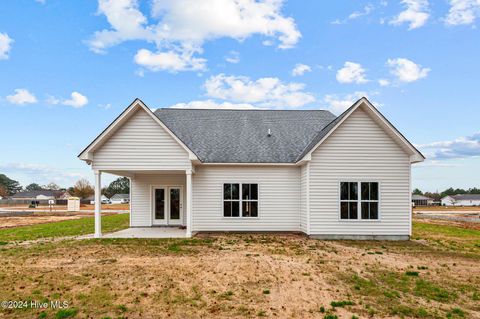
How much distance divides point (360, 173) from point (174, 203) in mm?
9738

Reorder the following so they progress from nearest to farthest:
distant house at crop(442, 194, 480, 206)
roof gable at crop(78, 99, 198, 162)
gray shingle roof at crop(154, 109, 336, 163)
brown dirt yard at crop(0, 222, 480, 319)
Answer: brown dirt yard at crop(0, 222, 480, 319) → roof gable at crop(78, 99, 198, 162) → gray shingle roof at crop(154, 109, 336, 163) → distant house at crop(442, 194, 480, 206)

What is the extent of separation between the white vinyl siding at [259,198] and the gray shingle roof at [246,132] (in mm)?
577

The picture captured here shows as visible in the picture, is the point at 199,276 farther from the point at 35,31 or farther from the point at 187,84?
the point at 187,84

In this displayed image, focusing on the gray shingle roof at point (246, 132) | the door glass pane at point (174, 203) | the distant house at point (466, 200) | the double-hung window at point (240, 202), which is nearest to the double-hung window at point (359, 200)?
the gray shingle roof at point (246, 132)

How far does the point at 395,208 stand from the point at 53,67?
22.9 metres

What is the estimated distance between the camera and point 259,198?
16.1 metres

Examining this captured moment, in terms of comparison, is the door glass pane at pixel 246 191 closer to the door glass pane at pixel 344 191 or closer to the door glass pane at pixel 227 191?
the door glass pane at pixel 227 191

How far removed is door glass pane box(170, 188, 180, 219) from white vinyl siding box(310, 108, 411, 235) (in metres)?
7.48

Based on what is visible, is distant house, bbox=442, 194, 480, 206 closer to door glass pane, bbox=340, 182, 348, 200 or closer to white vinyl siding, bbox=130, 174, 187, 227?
door glass pane, bbox=340, 182, 348, 200

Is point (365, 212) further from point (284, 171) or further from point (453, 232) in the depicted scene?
point (453, 232)

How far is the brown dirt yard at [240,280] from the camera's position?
6219 mm

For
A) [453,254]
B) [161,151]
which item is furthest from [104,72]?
[453,254]

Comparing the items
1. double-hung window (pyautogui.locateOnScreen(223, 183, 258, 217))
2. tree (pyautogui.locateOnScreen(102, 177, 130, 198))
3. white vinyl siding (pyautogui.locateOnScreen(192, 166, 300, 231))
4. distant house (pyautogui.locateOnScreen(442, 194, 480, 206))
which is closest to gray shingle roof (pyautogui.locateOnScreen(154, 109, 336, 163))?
white vinyl siding (pyautogui.locateOnScreen(192, 166, 300, 231))

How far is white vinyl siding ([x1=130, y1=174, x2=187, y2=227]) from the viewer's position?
17.9 meters
